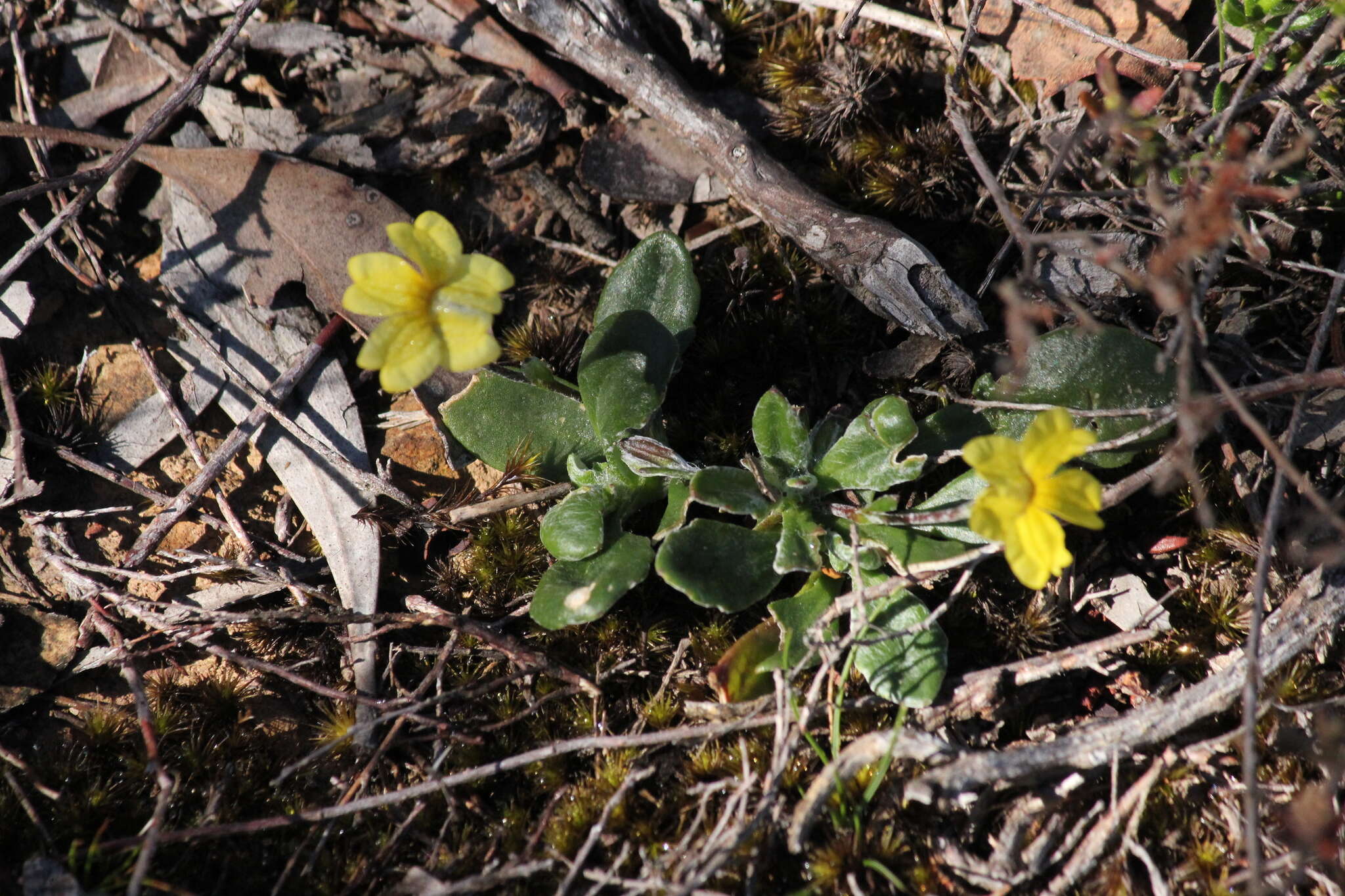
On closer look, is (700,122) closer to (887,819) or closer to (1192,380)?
(1192,380)

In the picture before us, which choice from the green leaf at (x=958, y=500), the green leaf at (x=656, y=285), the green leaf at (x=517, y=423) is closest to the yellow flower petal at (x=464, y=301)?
the green leaf at (x=517, y=423)

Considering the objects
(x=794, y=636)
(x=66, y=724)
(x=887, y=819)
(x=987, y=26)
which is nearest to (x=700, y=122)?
(x=987, y=26)

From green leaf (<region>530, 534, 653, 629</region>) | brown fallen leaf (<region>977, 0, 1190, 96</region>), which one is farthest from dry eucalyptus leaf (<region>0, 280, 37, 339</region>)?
brown fallen leaf (<region>977, 0, 1190, 96</region>)

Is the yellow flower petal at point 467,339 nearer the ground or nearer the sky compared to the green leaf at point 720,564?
nearer the sky

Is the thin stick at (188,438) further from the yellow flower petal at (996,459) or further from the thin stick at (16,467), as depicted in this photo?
the yellow flower petal at (996,459)

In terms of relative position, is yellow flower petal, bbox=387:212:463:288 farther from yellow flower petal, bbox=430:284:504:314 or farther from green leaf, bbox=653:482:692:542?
green leaf, bbox=653:482:692:542
